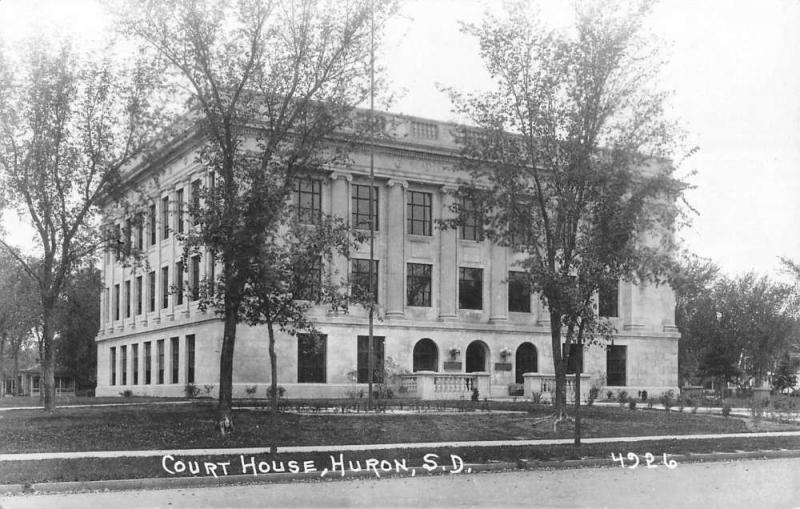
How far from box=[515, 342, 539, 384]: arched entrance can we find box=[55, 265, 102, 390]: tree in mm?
39659

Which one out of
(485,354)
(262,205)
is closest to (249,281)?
(262,205)

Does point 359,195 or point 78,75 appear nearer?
point 78,75

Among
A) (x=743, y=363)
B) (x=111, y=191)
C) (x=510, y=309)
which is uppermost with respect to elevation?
(x=111, y=191)

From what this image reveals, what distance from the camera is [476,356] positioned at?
4797cm

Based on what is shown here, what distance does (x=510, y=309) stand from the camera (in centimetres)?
4897

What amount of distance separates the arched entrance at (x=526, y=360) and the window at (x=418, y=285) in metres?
6.46

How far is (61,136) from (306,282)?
11965 millimetres

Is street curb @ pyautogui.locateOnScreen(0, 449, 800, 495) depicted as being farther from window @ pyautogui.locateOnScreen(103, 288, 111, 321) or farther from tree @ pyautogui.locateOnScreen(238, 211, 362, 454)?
window @ pyautogui.locateOnScreen(103, 288, 111, 321)

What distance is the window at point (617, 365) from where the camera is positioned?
168ft

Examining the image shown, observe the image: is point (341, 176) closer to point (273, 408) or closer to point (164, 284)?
point (164, 284)

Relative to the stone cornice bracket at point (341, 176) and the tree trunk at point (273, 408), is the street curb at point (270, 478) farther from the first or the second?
the stone cornice bracket at point (341, 176)

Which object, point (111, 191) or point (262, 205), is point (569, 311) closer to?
point (262, 205)

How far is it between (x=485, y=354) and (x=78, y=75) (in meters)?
27.7

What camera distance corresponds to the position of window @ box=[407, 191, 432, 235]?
4656 cm
